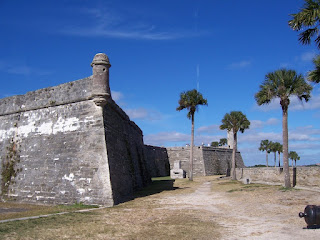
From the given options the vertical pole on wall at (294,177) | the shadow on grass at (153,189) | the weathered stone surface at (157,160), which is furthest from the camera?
the weathered stone surface at (157,160)

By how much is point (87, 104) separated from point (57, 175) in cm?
392

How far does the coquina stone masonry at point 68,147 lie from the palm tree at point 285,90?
10471mm

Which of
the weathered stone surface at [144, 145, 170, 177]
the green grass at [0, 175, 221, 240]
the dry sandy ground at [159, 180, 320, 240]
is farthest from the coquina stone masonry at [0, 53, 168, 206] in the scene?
the weathered stone surface at [144, 145, 170, 177]

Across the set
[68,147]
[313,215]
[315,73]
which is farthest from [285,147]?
[68,147]

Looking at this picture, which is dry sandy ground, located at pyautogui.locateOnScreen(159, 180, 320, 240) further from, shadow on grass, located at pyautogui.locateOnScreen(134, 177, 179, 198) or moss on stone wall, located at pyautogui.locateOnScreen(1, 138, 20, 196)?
moss on stone wall, located at pyautogui.locateOnScreen(1, 138, 20, 196)

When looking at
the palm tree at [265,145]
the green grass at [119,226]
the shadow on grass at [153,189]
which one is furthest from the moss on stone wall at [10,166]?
the palm tree at [265,145]

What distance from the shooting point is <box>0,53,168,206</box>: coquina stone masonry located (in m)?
14.0

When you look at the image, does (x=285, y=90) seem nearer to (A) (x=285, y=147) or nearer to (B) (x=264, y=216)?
(A) (x=285, y=147)

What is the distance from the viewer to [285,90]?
19703 millimetres

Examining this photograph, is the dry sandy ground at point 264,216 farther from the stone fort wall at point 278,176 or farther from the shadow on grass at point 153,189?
the shadow on grass at point 153,189

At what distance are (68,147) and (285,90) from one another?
14459 millimetres

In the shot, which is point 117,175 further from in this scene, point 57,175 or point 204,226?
point 204,226

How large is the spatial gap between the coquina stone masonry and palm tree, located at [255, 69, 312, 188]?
34.4 feet

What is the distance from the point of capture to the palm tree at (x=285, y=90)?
19391 mm
